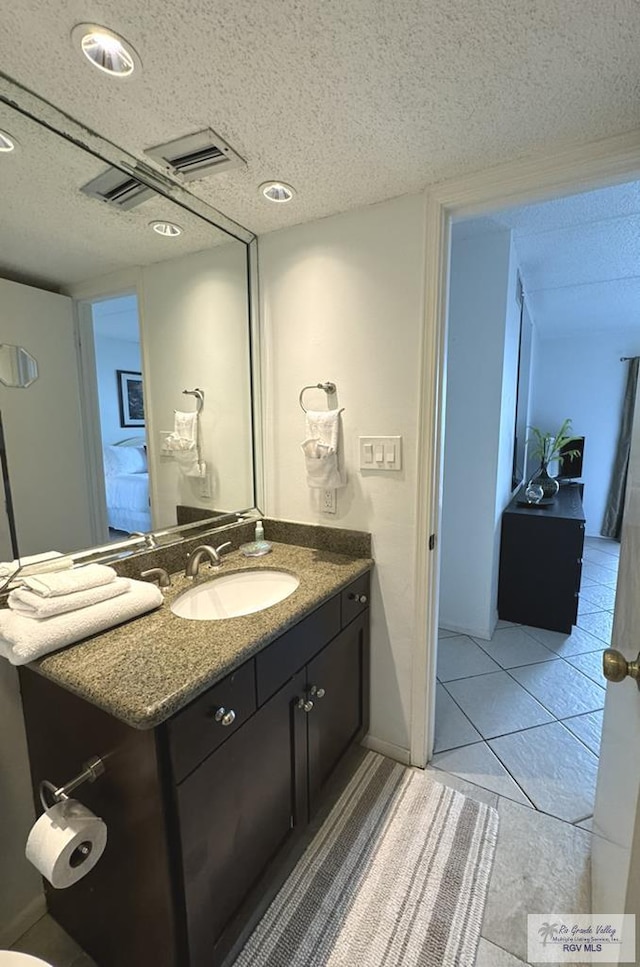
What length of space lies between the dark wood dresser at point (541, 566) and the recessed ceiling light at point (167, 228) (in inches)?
97.5

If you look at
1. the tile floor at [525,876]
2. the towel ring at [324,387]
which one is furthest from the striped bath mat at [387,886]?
the towel ring at [324,387]

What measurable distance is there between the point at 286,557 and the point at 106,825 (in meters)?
0.92

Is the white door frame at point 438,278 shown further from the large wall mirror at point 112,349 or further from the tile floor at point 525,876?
the large wall mirror at point 112,349

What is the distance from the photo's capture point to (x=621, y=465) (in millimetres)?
4566

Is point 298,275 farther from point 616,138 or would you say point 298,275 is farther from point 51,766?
point 51,766

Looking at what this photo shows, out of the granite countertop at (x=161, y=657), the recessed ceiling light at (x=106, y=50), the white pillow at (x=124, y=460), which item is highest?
the recessed ceiling light at (x=106, y=50)

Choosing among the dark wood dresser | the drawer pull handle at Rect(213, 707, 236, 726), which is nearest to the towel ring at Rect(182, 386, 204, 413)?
the drawer pull handle at Rect(213, 707, 236, 726)

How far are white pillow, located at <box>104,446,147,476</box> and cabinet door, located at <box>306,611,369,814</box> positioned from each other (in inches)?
35.4

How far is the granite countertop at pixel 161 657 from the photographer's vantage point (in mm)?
778

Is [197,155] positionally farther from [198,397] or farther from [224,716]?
[224,716]

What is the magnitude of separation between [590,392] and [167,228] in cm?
496

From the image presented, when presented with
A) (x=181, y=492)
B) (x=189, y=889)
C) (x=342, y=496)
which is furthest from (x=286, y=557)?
(x=189, y=889)

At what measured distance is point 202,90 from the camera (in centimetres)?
94

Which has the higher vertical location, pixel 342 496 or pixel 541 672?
pixel 342 496
